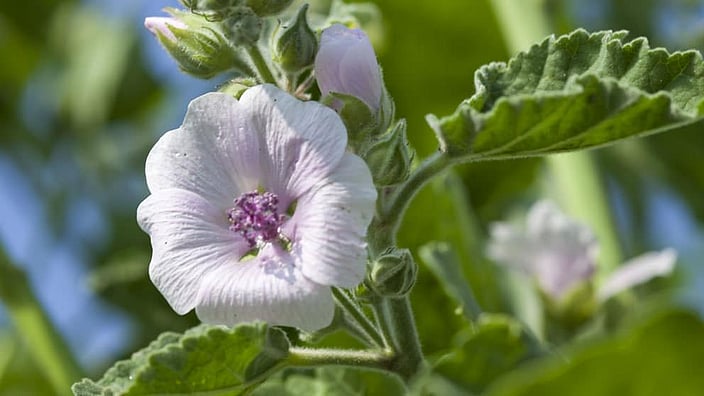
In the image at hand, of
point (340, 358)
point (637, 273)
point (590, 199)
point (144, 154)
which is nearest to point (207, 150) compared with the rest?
point (340, 358)

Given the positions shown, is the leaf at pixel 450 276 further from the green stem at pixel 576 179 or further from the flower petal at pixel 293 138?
the green stem at pixel 576 179

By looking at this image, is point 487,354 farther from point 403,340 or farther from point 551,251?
point 551,251

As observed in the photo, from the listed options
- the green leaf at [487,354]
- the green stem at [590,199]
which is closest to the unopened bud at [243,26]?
the green leaf at [487,354]

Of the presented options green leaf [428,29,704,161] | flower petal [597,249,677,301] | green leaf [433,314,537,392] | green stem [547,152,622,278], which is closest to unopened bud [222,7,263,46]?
green leaf [428,29,704,161]

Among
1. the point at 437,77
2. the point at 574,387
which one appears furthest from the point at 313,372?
the point at 437,77

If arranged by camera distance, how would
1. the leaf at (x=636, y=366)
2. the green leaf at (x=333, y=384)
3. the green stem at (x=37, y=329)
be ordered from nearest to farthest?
the leaf at (x=636, y=366)
the green leaf at (x=333, y=384)
the green stem at (x=37, y=329)

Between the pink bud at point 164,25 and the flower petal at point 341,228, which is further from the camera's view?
the pink bud at point 164,25
